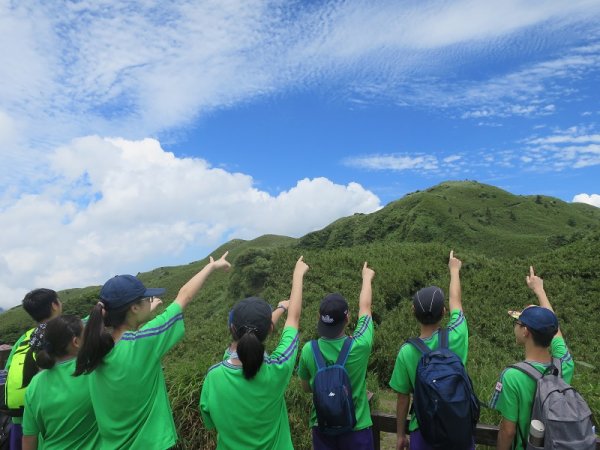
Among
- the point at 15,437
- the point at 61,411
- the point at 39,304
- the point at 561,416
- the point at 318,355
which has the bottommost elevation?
the point at 15,437

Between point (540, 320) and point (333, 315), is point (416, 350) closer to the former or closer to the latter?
point (333, 315)

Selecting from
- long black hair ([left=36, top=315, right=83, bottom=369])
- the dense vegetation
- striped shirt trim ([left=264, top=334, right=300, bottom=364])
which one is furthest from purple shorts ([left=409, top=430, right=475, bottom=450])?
long black hair ([left=36, top=315, right=83, bottom=369])

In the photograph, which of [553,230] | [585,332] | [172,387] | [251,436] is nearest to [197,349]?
[172,387]

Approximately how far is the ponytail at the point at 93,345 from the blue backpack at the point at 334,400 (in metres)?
1.59

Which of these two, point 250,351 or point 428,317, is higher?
point 428,317

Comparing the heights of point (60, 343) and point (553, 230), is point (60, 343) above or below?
below

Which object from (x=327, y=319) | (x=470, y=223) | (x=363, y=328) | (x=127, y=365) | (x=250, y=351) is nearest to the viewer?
(x=250, y=351)

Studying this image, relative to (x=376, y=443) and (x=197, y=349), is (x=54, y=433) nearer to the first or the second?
(x=376, y=443)

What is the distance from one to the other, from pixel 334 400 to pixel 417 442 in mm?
762

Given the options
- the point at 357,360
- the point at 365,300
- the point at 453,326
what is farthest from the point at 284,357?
the point at 453,326

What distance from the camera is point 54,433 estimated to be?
3229 millimetres

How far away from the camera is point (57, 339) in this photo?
3293 millimetres

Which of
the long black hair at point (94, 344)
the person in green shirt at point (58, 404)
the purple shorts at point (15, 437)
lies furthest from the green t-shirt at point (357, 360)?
the purple shorts at point (15, 437)

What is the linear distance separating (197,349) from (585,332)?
1073 centimetres
